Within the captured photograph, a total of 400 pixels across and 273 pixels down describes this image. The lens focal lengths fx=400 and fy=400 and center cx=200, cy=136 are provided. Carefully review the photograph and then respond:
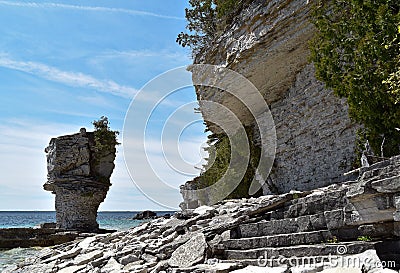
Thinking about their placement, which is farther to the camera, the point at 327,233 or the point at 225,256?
the point at 225,256

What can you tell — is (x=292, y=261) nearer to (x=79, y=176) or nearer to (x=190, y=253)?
(x=190, y=253)

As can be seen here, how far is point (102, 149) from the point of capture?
26312mm

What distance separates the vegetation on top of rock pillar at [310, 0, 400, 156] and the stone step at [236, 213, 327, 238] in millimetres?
4026

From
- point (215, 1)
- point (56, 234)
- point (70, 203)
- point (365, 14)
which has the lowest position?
point (56, 234)

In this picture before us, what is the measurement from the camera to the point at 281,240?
506cm

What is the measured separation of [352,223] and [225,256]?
80.2 inches

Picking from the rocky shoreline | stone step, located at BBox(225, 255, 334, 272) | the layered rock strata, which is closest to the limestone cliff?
the rocky shoreline

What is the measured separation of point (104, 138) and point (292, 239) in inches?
911

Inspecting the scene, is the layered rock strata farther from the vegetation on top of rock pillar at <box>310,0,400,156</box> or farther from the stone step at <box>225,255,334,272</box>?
the stone step at <box>225,255,334,272</box>

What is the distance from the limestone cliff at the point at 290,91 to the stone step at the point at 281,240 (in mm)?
6883

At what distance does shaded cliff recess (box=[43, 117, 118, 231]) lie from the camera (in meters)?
23.9

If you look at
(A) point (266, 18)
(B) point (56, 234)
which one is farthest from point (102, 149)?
(A) point (266, 18)

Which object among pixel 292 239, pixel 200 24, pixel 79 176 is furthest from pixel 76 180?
pixel 292 239

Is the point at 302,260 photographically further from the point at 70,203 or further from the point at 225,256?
the point at 70,203
